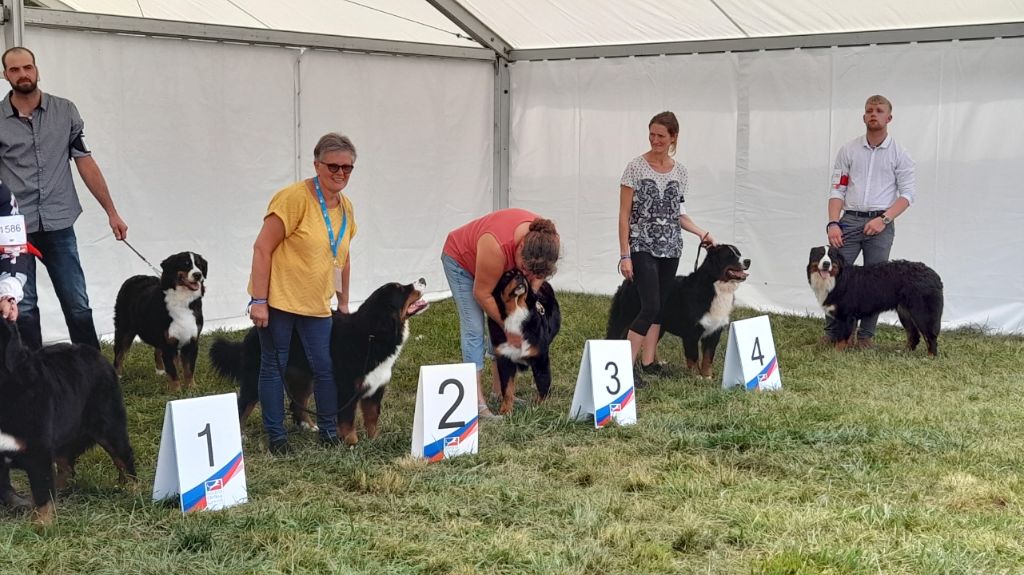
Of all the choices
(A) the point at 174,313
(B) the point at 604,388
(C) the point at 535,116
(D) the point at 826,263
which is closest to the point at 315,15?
(C) the point at 535,116

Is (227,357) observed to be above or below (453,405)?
above

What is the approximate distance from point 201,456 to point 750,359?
127 inches

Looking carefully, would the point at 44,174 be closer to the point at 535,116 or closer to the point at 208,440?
the point at 208,440

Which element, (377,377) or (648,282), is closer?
(377,377)

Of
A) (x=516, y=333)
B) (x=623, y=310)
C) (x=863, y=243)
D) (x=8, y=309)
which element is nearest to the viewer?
(x=8, y=309)

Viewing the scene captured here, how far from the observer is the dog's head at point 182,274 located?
5.70 meters

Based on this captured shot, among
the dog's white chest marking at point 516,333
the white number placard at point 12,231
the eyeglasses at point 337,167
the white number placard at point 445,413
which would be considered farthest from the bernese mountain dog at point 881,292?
the white number placard at point 12,231

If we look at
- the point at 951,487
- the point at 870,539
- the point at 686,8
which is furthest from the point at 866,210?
the point at 870,539

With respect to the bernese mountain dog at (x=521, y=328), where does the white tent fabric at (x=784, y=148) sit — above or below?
above

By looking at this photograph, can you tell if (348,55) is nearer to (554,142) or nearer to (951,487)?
(554,142)

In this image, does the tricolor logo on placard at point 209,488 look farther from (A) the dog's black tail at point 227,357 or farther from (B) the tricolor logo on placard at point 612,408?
(B) the tricolor logo on placard at point 612,408

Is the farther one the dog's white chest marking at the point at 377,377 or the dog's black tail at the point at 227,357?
the dog's black tail at the point at 227,357

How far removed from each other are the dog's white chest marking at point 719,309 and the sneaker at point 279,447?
2.72 m

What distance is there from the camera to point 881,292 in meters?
6.98
